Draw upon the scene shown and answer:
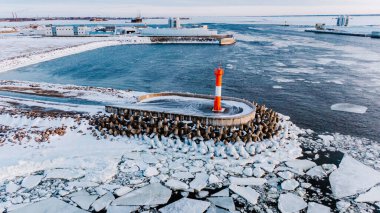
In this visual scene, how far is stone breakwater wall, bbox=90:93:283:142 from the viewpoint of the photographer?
12.8 meters

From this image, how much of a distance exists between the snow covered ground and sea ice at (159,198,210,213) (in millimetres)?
28

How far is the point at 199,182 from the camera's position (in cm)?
986

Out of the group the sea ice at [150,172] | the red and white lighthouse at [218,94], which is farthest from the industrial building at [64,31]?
the sea ice at [150,172]

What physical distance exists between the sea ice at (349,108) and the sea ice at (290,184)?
10302mm

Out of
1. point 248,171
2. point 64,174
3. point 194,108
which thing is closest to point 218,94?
point 194,108

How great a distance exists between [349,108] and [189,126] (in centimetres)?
1104

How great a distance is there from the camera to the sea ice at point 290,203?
8.49 meters

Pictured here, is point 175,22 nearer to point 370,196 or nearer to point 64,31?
point 64,31

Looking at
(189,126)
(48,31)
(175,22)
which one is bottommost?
(189,126)

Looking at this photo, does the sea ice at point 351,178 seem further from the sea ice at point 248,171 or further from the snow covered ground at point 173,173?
the sea ice at point 248,171

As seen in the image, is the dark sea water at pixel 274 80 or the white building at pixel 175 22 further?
the white building at pixel 175 22

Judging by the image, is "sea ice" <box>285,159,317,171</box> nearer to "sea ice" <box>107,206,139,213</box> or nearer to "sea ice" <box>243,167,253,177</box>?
"sea ice" <box>243,167,253,177</box>

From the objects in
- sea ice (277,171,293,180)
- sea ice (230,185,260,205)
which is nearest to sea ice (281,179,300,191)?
sea ice (277,171,293,180)

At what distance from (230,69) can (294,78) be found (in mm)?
7631
